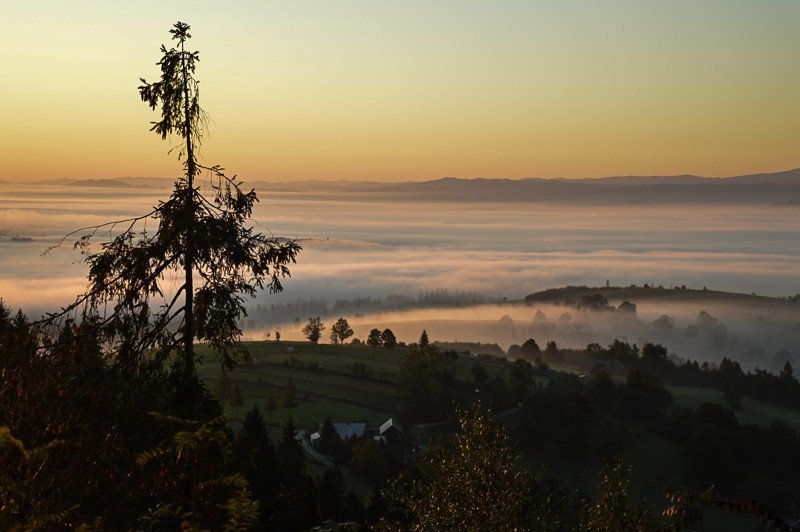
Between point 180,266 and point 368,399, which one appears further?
point 368,399

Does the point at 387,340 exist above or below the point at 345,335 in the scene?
above

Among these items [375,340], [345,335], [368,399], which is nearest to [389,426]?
[368,399]

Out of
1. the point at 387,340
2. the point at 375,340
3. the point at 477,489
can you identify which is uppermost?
the point at 477,489

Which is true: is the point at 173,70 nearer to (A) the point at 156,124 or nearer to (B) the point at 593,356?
(A) the point at 156,124

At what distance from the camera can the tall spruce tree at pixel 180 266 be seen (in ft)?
49.7

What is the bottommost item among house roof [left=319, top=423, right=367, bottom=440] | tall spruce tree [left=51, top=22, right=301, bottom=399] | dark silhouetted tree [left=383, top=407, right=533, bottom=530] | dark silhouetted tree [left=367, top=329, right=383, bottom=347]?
dark silhouetted tree [left=367, top=329, right=383, bottom=347]

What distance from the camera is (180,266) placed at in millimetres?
15641

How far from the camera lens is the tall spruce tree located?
49.7 feet

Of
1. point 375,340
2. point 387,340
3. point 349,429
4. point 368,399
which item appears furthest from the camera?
point 375,340

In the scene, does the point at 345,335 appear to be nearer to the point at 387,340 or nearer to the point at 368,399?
the point at 387,340

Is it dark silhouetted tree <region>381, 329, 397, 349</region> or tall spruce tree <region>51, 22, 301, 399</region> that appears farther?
dark silhouetted tree <region>381, 329, 397, 349</region>

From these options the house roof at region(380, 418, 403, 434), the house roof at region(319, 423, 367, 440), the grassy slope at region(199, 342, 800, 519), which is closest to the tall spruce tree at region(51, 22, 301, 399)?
the grassy slope at region(199, 342, 800, 519)

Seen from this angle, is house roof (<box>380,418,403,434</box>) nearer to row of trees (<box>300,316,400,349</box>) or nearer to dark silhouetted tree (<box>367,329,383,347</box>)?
row of trees (<box>300,316,400,349</box>)

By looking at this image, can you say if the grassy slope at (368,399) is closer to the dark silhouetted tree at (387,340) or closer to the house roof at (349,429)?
the house roof at (349,429)
